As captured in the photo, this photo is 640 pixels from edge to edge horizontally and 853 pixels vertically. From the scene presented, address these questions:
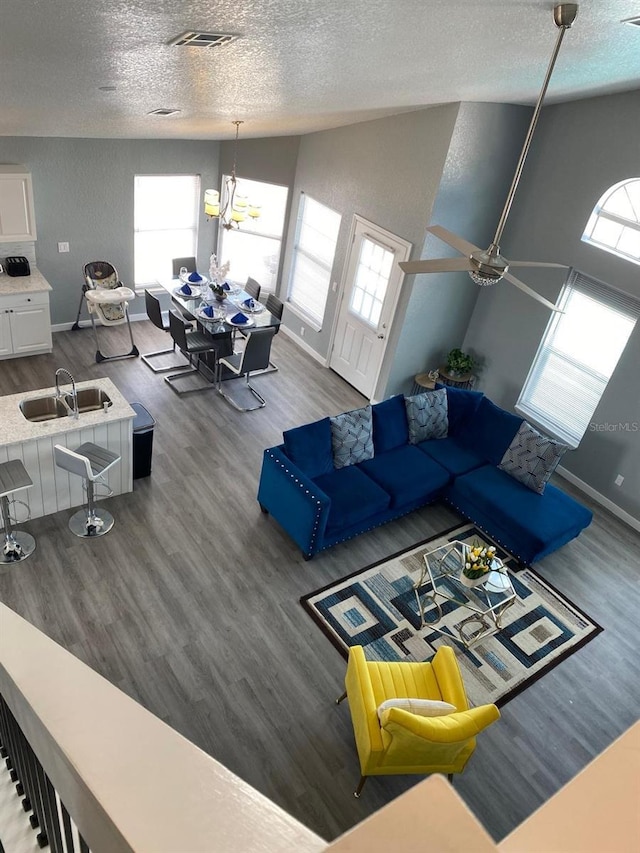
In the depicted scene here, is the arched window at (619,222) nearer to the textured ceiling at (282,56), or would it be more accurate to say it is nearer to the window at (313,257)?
the textured ceiling at (282,56)

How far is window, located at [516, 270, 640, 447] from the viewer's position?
20.8 feet

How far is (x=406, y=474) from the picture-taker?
18.9 feet

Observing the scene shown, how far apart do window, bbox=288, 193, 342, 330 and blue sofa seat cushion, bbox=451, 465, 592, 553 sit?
3.61 meters

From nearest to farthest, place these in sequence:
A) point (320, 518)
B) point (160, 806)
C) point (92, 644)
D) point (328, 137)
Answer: point (160, 806) → point (92, 644) → point (320, 518) → point (328, 137)

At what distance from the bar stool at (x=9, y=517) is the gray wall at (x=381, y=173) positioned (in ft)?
14.2

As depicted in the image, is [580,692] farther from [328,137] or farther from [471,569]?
[328,137]

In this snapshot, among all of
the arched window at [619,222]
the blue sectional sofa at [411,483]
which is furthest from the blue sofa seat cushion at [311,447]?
the arched window at [619,222]

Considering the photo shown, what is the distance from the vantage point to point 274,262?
29.9ft

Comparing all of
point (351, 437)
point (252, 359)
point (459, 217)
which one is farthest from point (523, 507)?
point (252, 359)

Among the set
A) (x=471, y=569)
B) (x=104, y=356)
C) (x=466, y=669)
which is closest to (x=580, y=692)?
(x=466, y=669)

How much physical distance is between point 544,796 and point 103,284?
24.3 feet

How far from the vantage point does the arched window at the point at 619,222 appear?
599 centimetres

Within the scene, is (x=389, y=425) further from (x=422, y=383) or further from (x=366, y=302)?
(x=366, y=302)

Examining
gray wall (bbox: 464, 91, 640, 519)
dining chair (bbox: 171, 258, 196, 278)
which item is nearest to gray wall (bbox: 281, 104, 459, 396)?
gray wall (bbox: 464, 91, 640, 519)
